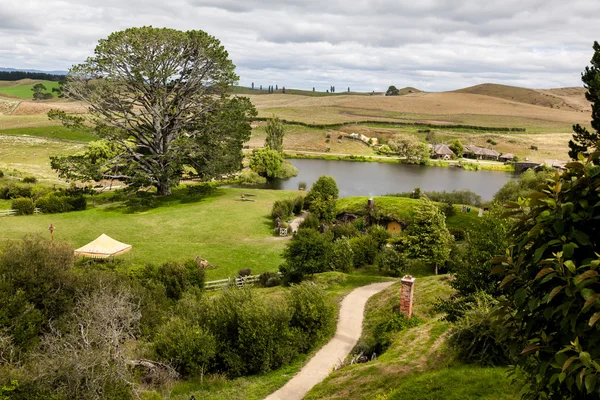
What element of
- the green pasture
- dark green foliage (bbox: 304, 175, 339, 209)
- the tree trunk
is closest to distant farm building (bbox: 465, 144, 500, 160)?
dark green foliage (bbox: 304, 175, 339, 209)

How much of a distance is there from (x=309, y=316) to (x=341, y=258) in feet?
33.6

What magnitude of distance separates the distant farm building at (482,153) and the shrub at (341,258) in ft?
264

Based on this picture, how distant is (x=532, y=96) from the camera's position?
18600cm

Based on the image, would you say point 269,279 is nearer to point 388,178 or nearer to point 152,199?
point 152,199

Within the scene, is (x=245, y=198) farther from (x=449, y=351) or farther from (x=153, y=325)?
(x=449, y=351)

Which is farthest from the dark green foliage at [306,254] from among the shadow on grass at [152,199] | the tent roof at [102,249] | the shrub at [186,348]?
the shadow on grass at [152,199]

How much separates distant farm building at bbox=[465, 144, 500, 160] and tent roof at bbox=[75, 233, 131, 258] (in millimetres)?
90368

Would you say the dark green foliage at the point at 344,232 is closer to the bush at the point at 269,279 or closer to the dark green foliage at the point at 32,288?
the bush at the point at 269,279

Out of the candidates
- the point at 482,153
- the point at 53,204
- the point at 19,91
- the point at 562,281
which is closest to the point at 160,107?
the point at 53,204

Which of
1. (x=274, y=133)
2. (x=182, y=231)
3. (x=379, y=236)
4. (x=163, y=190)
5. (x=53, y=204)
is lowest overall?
(x=182, y=231)

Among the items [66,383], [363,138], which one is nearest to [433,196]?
[66,383]

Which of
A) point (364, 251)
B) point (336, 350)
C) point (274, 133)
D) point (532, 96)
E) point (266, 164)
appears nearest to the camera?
point (336, 350)

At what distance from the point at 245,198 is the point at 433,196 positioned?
21.7 metres

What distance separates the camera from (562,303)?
4.44 metres
